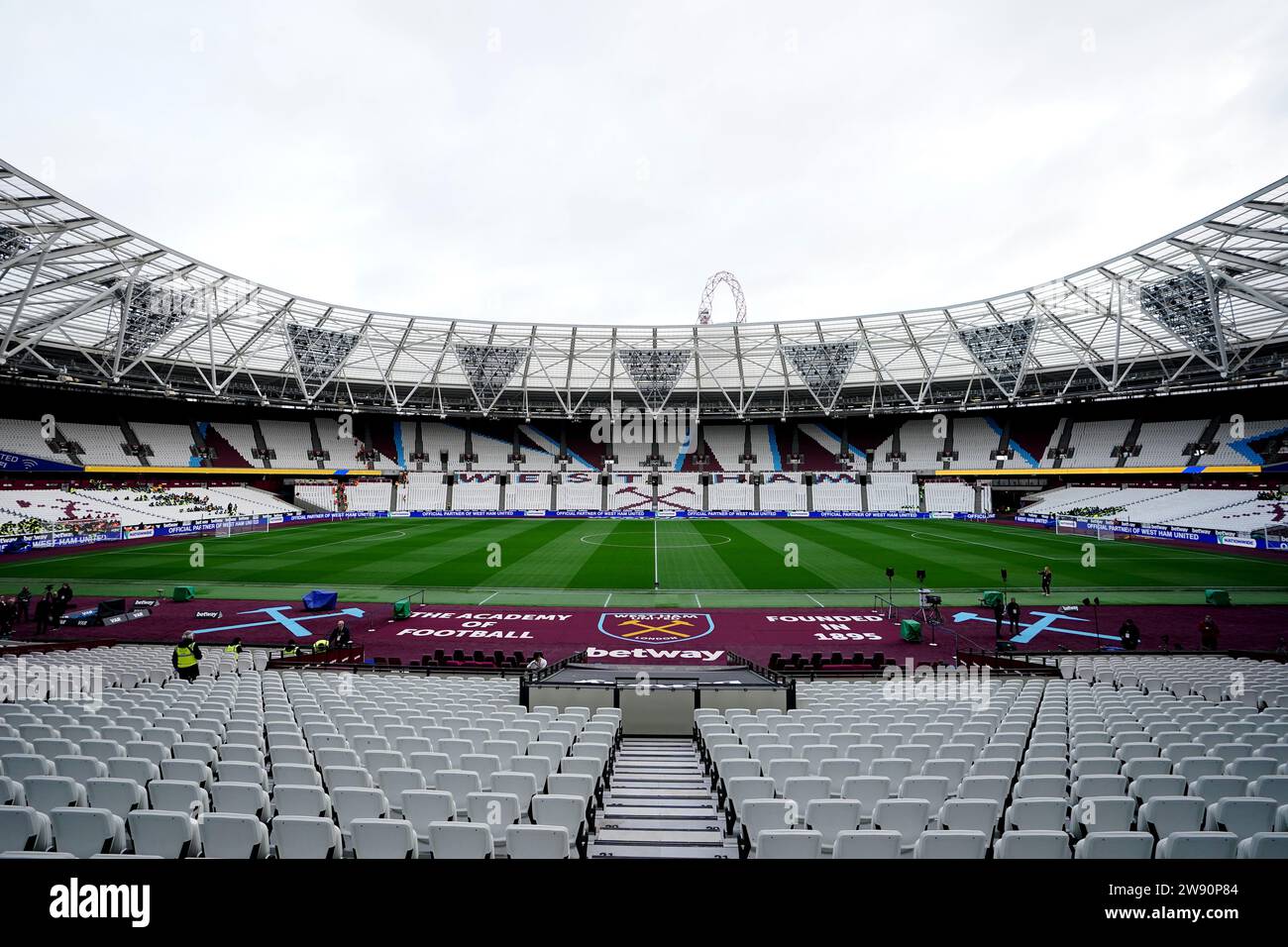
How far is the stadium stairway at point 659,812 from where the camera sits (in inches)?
219

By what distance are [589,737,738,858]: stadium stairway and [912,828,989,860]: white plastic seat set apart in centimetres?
175

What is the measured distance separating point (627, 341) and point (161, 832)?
69069 millimetres

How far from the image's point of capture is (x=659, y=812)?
6.61 meters

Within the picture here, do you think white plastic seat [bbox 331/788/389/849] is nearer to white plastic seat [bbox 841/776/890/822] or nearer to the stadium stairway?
the stadium stairway

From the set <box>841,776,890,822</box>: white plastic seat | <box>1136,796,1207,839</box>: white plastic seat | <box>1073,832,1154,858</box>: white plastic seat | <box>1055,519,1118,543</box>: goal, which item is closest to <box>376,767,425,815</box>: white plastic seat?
<box>841,776,890,822</box>: white plastic seat

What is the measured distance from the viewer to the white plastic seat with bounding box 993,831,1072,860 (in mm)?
4219

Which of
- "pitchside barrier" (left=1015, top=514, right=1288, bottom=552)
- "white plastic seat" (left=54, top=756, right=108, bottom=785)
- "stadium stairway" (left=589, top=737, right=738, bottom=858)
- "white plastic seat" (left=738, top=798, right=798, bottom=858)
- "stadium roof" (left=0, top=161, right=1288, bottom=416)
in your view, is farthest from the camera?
"pitchside barrier" (left=1015, top=514, right=1288, bottom=552)

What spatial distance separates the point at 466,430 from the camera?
84.9 meters

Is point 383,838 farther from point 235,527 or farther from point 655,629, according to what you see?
point 235,527

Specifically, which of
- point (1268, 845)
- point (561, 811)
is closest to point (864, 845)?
point (1268, 845)

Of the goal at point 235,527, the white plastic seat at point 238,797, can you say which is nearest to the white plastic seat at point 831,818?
the white plastic seat at point 238,797

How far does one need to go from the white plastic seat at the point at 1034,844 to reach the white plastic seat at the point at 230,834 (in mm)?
5376
